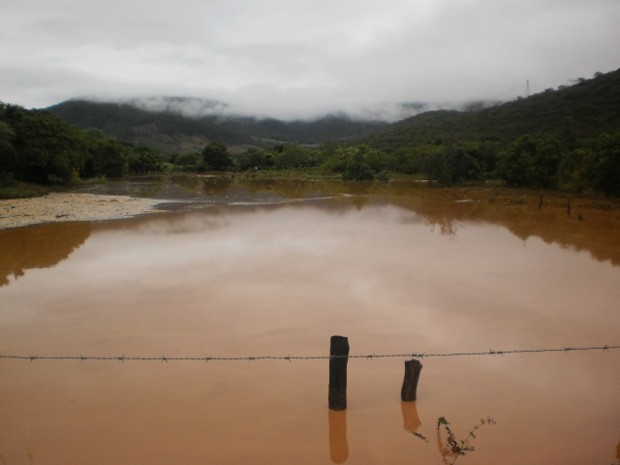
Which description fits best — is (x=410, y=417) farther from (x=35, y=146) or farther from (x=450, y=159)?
(x=450, y=159)

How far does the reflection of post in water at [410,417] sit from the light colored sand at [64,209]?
75.7 feet

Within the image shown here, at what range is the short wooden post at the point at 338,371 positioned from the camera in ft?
20.0

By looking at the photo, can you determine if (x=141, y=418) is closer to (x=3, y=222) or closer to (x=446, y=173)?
(x=3, y=222)

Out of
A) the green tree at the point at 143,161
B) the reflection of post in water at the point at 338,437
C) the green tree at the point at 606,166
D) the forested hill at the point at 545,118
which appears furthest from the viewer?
the green tree at the point at 143,161

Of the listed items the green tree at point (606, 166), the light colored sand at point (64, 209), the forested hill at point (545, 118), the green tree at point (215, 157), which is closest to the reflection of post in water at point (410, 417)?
the light colored sand at point (64, 209)

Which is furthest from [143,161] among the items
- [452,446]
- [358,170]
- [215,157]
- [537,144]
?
[452,446]

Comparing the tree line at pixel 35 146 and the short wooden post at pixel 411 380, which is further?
the tree line at pixel 35 146

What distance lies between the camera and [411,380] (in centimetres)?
684

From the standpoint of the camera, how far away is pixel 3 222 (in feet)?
80.5

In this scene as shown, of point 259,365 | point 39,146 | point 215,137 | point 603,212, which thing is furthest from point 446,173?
point 215,137

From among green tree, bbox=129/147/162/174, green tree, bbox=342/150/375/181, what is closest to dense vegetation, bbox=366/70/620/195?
green tree, bbox=342/150/375/181

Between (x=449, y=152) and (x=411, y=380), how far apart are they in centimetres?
5053

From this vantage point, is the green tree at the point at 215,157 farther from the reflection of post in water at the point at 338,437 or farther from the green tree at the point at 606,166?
the reflection of post in water at the point at 338,437

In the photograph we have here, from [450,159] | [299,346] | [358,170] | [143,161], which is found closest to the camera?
[299,346]
